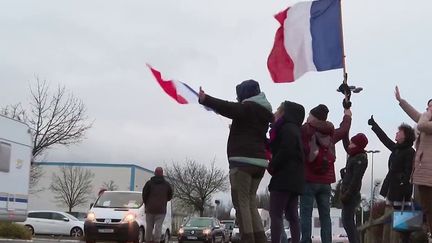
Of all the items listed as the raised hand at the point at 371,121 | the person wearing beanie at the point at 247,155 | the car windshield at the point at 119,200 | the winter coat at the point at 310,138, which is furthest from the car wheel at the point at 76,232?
the person wearing beanie at the point at 247,155

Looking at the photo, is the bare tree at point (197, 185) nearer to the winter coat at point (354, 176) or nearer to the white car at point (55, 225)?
the white car at point (55, 225)

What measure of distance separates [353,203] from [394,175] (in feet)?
2.29

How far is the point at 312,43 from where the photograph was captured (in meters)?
9.31

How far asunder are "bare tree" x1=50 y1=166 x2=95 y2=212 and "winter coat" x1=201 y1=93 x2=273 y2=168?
194ft

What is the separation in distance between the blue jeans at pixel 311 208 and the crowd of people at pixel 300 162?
1 centimetres

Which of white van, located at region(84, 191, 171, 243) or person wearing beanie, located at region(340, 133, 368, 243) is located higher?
person wearing beanie, located at region(340, 133, 368, 243)

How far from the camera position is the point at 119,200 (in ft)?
58.3

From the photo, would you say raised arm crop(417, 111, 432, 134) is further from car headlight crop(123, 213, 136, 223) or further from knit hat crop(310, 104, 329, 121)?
car headlight crop(123, 213, 136, 223)

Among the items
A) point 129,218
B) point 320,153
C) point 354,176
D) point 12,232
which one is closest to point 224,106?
point 320,153

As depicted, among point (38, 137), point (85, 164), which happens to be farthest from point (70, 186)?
point (38, 137)

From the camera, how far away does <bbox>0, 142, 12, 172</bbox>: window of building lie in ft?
41.0

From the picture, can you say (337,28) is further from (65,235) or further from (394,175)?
(65,235)

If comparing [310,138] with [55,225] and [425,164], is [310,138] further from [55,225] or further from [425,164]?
[55,225]

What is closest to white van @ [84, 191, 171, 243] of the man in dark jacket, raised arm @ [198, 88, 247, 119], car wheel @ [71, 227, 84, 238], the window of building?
the man in dark jacket
